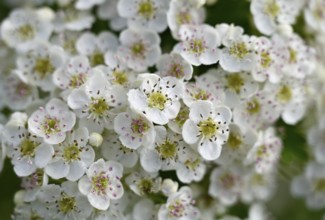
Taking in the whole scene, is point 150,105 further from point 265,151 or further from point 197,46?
point 265,151

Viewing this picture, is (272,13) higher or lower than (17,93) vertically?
higher

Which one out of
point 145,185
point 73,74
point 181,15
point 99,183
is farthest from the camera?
point 181,15

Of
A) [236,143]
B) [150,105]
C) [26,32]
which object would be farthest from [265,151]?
[26,32]

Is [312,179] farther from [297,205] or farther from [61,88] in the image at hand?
[61,88]

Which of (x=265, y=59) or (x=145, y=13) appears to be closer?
(x=265, y=59)

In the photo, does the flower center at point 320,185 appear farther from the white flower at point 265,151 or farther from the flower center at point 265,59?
the flower center at point 265,59
